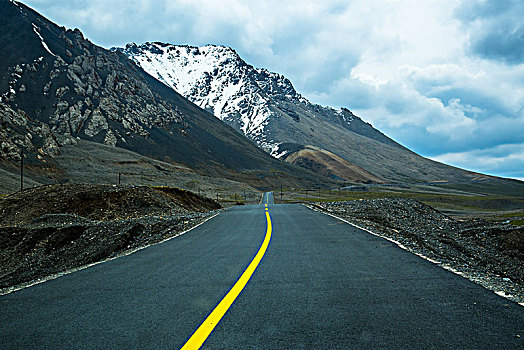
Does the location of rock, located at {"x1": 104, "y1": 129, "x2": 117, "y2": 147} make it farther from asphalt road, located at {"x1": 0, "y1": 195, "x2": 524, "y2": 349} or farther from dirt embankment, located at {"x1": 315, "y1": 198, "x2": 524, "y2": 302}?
asphalt road, located at {"x1": 0, "y1": 195, "x2": 524, "y2": 349}

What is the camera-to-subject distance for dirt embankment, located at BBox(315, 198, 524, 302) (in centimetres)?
1116

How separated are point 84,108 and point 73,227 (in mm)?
112736

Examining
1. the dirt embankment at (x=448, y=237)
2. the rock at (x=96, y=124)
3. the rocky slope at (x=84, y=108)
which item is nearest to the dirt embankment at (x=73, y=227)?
the dirt embankment at (x=448, y=237)

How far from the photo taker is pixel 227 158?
498 feet

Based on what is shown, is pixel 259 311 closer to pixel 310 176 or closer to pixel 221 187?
pixel 221 187

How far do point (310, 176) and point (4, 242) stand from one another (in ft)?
531

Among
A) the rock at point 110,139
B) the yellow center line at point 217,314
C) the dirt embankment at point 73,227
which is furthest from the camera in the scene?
the rock at point 110,139

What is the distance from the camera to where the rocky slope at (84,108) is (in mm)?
104688

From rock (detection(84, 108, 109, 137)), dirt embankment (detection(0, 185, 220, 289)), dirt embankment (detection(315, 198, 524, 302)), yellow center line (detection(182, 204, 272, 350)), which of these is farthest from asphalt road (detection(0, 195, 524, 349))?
rock (detection(84, 108, 109, 137))

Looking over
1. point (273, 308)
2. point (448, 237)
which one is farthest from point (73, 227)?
point (448, 237)

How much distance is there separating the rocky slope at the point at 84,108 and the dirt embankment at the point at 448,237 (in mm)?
74397

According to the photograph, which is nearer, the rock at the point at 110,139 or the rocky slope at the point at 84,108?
the rocky slope at the point at 84,108

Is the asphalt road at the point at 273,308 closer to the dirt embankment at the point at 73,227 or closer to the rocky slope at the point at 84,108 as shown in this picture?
the dirt embankment at the point at 73,227

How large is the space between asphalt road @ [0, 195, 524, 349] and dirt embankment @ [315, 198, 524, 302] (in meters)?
1.32
